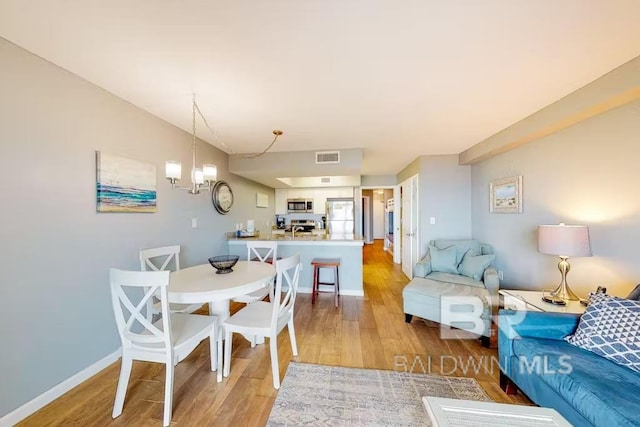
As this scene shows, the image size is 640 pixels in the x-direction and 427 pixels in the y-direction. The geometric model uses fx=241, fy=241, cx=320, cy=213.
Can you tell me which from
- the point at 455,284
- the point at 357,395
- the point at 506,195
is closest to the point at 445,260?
the point at 455,284

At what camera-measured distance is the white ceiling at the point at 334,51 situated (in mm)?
Result: 1232

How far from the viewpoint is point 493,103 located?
2.22 metres

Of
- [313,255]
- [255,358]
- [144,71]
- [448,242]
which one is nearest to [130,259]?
[255,358]

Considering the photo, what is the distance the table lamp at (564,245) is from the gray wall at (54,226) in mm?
3687

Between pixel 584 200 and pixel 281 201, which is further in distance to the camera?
pixel 281 201

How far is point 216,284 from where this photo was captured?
180 cm

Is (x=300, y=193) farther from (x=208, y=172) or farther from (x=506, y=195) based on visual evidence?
(x=506, y=195)

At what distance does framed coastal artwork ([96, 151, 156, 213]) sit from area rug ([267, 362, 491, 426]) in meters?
2.04

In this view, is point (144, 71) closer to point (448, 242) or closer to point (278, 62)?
point (278, 62)

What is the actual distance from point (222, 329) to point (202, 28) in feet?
6.91

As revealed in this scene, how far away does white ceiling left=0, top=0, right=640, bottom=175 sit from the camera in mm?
1232

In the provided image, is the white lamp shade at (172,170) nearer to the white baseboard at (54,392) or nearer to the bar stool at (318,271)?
the white baseboard at (54,392)

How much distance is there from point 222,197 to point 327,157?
176cm

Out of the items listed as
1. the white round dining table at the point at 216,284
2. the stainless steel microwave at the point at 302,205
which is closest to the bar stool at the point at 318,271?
the white round dining table at the point at 216,284
